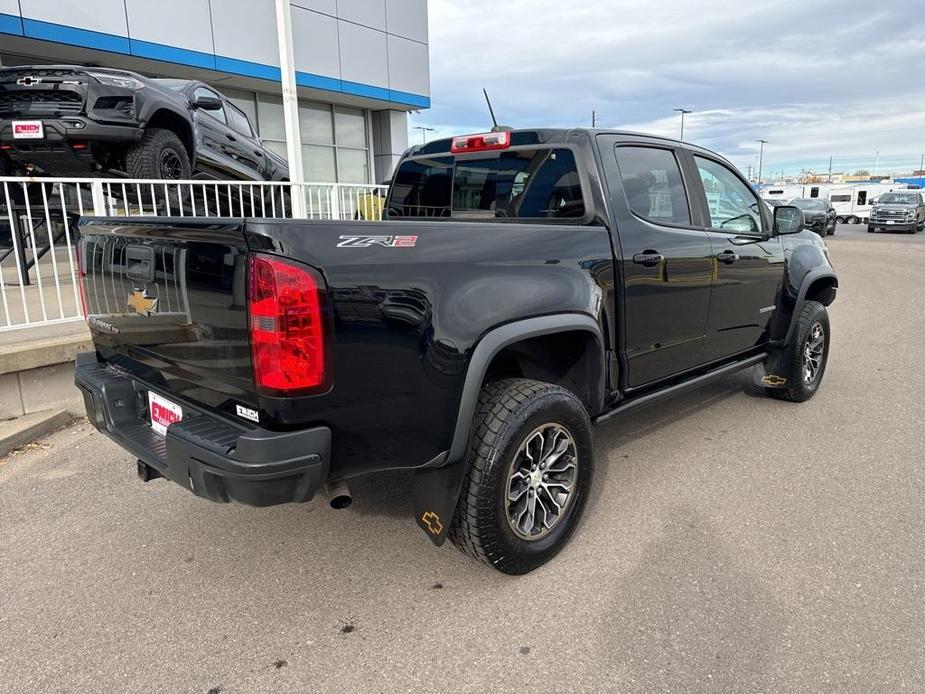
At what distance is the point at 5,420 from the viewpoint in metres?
4.46

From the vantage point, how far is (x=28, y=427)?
170 inches

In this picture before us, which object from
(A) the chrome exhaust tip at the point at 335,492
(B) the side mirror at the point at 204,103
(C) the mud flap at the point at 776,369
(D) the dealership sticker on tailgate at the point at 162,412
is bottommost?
(C) the mud flap at the point at 776,369

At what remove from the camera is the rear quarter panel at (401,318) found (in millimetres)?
2129

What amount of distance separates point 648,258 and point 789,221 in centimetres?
191

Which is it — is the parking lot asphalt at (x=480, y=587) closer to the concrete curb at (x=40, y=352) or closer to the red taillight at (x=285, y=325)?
the concrete curb at (x=40, y=352)

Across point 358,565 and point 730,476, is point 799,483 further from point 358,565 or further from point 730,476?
point 358,565

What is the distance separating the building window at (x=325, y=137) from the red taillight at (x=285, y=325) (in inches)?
552

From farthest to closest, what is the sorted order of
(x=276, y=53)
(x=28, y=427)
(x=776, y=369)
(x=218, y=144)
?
1. (x=276, y=53)
2. (x=218, y=144)
3. (x=776, y=369)
4. (x=28, y=427)

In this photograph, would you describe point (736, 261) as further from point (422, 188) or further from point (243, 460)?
point (243, 460)

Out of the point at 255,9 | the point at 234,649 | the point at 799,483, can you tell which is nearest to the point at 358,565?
the point at 234,649

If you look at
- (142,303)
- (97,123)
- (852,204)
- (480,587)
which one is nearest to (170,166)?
(97,123)

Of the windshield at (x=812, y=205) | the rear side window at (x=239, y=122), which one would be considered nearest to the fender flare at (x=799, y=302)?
the rear side window at (x=239, y=122)

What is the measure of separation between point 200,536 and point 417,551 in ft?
3.54

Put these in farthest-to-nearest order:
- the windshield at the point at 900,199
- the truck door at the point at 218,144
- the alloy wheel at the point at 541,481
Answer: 1. the windshield at the point at 900,199
2. the truck door at the point at 218,144
3. the alloy wheel at the point at 541,481
